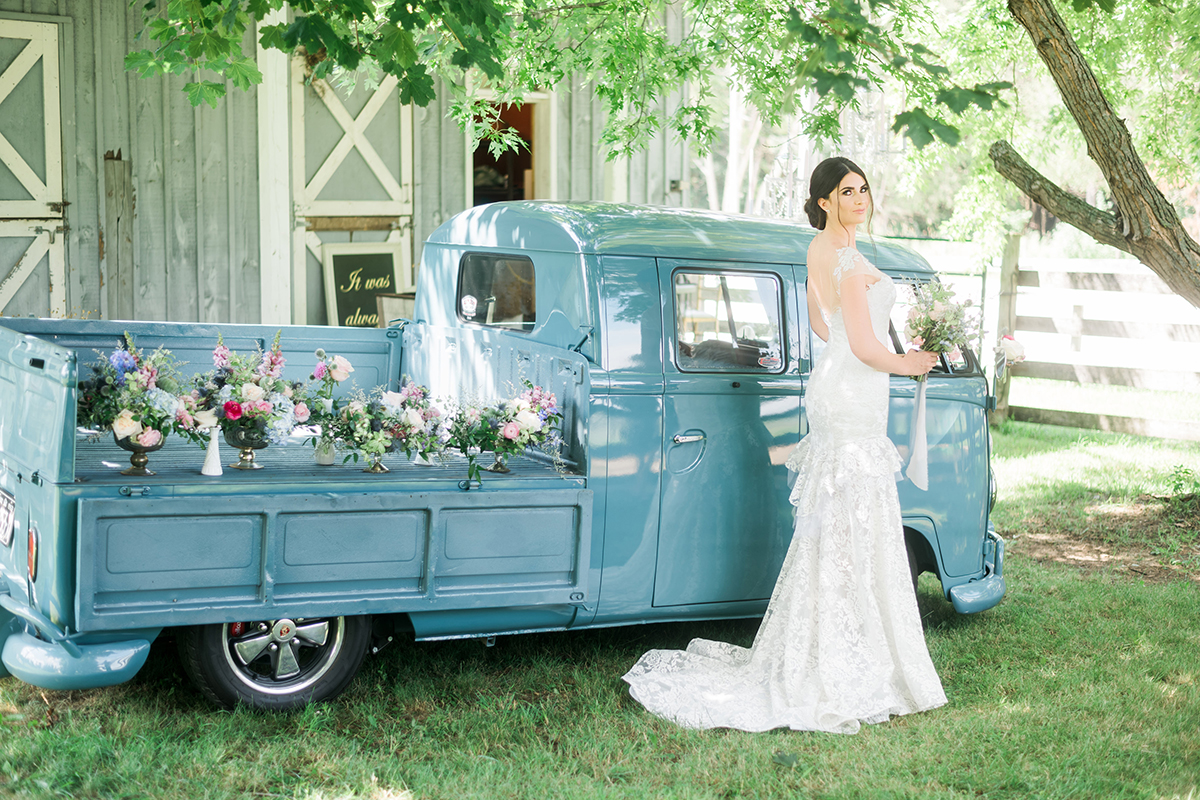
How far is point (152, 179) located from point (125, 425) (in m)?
4.93

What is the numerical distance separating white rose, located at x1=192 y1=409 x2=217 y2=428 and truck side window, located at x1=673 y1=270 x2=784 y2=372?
1790mm

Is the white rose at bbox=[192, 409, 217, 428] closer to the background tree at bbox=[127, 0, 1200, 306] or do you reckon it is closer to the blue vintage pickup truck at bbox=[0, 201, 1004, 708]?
the blue vintage pickup truck at bbox=[0, 201, 1004, 708]

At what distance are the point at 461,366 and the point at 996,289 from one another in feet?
25.6

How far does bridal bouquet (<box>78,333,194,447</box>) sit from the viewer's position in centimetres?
373

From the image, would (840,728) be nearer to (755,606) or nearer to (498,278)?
(755,606)

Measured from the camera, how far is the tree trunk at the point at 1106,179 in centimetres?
625

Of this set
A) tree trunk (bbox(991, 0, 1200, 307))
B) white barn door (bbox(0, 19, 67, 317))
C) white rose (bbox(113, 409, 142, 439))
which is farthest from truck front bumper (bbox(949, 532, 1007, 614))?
white barn door (bbox(0, 19, 67, 317))

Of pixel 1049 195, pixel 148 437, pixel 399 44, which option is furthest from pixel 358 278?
pixel 148 437

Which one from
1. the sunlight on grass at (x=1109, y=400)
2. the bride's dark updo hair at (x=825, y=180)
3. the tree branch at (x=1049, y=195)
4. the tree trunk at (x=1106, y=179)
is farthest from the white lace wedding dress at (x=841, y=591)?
the sunlight on grass at (x=1109, y=400)

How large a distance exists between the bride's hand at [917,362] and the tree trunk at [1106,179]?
A: 270 cm

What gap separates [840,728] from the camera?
428 centimetres

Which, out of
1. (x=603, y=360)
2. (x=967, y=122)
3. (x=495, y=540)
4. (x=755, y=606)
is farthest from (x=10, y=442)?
(x=967, y=122)

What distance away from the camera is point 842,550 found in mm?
4492

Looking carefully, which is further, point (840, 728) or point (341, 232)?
point (341, 232)
